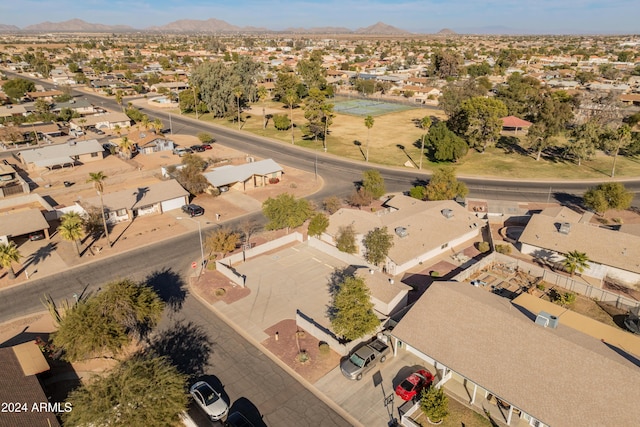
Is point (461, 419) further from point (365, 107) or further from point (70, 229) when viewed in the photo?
point (365, 107)

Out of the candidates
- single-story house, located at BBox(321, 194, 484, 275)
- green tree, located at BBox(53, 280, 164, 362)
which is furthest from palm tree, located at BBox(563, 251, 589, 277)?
green tree, located at BBox(53, 280, 164, 362)

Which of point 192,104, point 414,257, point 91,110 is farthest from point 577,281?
point 91,110

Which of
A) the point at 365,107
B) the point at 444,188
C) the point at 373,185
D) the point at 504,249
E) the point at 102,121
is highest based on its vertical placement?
the point at 444,188

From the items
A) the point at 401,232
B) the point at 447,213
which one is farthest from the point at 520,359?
the point at 447,213

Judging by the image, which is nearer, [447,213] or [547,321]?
[547,321]

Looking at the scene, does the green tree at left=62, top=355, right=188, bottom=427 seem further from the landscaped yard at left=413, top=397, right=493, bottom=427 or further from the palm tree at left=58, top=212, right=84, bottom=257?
the palm tree at left=58, top=212, right=84, bottom=257

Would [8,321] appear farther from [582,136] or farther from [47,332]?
[582,136]
